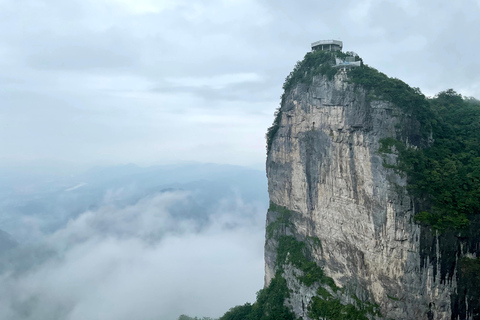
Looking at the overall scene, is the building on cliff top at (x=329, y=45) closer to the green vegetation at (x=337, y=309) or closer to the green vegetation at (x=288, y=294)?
the green vegetation at (x=288, y=294)

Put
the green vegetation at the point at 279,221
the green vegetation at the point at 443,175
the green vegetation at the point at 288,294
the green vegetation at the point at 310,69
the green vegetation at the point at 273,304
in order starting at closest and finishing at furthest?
1. the green vegetation at the point at 443,175
2. the green vegetation at the point at 288,294
3. the green vegetation at the point at 310,69
4. the green vegetation at the point at 273,304
5. the green vegetation at the point at 279,221

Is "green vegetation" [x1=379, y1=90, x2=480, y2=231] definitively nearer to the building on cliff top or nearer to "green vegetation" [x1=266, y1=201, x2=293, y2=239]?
the building on cliff top

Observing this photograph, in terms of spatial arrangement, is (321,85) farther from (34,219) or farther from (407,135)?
(34,219)

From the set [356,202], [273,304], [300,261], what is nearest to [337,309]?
[300,261]

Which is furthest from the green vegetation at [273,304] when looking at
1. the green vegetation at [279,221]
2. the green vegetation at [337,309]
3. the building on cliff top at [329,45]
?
the building on cliff top at [329,45]

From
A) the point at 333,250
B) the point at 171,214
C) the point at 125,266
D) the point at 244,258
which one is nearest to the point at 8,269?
the point at 125,266
